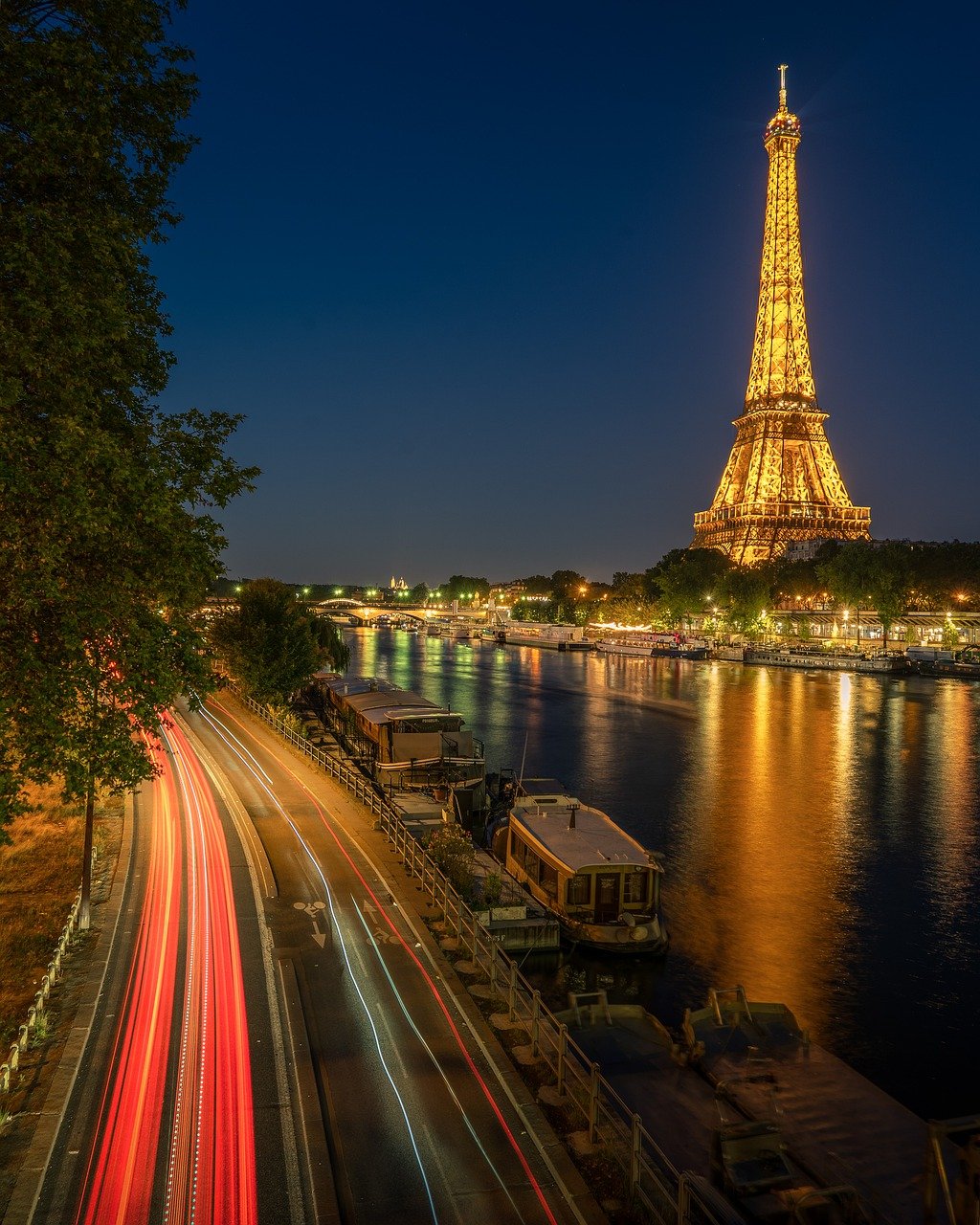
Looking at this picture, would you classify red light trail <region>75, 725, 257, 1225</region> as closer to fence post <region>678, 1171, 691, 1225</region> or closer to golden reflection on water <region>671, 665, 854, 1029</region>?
fence post <region>678, 1171, 691, 1225</region>

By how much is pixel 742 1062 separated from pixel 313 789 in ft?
62.3

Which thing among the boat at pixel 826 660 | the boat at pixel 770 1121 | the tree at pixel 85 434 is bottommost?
the boat at pixel 770 1121

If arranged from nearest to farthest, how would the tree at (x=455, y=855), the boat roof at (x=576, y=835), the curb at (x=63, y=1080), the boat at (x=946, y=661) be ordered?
the curb at (x=63, y=1080), the tree at (x=455, y=855), the boat roof at (x=576, y=835), the boat at (x=946, y=661)

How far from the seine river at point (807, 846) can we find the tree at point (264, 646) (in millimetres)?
13759

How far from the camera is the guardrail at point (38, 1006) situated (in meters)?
11.6

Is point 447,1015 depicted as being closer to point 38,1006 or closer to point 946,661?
point 38,1006

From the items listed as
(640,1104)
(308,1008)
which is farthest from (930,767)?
(308,1008)

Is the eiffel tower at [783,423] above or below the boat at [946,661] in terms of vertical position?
above

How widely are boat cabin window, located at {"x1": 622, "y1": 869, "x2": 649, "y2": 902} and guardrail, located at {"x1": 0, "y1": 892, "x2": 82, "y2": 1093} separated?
13973mm

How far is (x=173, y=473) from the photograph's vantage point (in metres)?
12.5

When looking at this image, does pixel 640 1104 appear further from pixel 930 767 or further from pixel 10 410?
pixel 930 767

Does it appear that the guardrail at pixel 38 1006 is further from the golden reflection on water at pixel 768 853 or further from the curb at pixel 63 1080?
the golden reflection on water at pixel 768 853

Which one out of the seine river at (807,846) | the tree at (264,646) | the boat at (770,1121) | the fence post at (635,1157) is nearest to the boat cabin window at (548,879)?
the seine river at (807,846)

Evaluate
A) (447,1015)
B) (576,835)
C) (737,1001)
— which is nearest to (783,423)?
(576,835)
